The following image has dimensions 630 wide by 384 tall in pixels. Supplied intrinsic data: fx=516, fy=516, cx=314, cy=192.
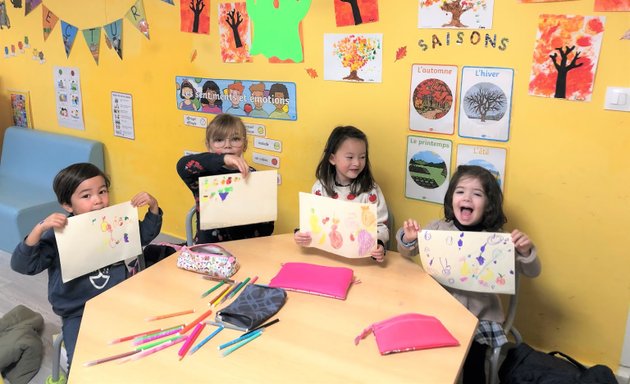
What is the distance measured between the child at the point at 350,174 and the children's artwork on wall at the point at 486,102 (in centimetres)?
44

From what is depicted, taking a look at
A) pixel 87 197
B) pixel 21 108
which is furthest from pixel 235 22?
pixel 21 108

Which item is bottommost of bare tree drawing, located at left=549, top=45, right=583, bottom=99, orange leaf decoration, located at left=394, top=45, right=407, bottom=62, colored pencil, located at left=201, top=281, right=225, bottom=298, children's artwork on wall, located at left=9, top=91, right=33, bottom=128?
colored pencil, located at left=201, top=281, right=225, bottom=298

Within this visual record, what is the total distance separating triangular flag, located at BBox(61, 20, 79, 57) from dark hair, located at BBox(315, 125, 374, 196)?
7.17 feet

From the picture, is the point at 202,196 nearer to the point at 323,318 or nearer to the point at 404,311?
the point at 323,318

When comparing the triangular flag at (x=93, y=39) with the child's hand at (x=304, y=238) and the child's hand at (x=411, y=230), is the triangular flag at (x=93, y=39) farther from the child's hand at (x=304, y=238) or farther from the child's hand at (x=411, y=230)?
the child's hand at (x=411, y=230)

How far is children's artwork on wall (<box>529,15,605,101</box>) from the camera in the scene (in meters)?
1.81

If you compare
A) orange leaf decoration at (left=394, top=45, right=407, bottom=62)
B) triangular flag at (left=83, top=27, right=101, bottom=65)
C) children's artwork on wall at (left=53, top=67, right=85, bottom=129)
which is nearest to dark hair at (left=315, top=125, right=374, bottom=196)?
orange leaf decoration at (left=394, top=45, right=407, bottom=62)

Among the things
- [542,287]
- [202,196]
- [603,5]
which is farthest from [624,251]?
[202,196]

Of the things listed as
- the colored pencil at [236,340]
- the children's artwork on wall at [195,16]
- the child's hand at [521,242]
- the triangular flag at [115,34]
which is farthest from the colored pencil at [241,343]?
the triangular flag at [115,34]

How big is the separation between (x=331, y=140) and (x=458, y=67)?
0.59 m

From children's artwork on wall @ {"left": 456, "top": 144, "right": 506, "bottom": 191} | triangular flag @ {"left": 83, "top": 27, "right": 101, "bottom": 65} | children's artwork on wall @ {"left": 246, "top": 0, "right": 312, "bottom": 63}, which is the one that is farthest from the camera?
triangular flag @ {"left": 83, "top": 27, "right": 101, "bottom": 65}

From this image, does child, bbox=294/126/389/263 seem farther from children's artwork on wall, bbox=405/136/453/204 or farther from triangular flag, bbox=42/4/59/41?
triangular flag, bbox=42/4/59/41

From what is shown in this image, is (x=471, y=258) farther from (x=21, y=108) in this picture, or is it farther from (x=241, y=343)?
(x=21, y=108)

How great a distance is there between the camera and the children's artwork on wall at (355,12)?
2.21m
